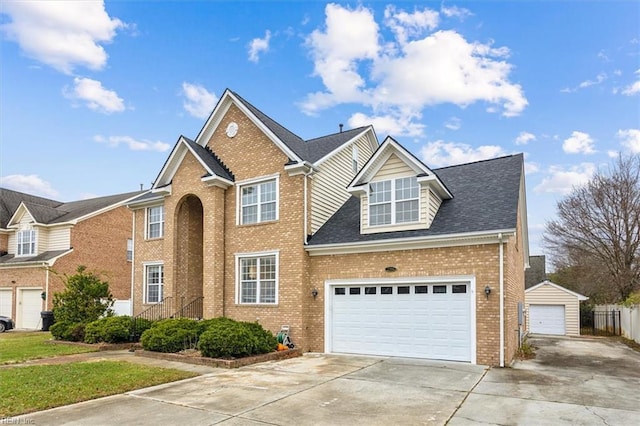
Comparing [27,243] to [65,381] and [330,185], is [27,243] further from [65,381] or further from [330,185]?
[65,381]

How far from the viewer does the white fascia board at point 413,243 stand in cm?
1184

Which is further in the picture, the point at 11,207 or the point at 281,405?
the point at 11,207

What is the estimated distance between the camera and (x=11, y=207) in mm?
30609

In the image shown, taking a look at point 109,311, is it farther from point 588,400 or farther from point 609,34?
point 609,34

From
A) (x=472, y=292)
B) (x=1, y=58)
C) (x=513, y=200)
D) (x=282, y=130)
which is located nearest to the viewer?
(x=1, y=58)

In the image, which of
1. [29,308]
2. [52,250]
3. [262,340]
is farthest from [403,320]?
[52,250]

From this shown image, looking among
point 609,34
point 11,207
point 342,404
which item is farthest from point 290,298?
point 11,207

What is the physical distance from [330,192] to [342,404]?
10.2 m

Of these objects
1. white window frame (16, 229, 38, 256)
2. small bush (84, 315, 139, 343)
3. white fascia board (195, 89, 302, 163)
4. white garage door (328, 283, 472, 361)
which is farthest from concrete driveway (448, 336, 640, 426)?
white window frame (16, 229, 38, 256)

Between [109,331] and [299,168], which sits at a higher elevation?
[299,168]

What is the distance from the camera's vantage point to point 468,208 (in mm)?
13602

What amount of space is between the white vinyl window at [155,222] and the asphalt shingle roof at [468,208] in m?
8.17

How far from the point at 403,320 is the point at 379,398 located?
17.4 ft

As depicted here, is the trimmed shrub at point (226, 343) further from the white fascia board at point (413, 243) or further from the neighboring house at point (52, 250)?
the neighboring house at point (52, 250)
